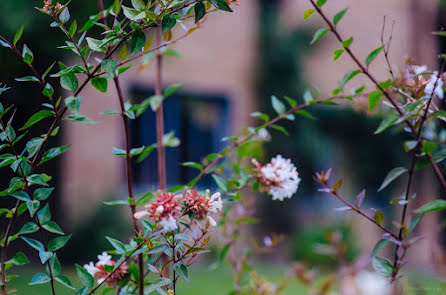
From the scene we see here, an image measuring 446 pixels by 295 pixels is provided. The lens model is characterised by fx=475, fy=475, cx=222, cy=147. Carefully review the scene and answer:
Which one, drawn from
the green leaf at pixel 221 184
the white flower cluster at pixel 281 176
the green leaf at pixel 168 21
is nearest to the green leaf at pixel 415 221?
the white flower cluster at pixel 281 176

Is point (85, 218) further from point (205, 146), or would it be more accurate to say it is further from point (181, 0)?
point (181, 0)

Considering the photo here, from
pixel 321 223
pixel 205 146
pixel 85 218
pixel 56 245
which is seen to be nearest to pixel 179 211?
pixel 56 245

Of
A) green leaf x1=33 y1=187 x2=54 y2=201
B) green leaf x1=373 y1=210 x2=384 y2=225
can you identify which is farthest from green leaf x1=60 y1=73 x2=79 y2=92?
green leaf x1=373 y1=210 x2=384 y2=225

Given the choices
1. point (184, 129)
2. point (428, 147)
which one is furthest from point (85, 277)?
point (184, 129)

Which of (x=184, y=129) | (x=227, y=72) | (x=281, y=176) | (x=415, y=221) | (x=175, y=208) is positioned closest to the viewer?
(x=175, y=208)

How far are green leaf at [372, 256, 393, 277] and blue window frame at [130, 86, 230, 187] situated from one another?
4.97 m

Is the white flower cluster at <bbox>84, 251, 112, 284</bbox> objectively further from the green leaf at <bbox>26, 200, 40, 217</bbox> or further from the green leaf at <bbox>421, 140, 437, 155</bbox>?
the green leaf at <bbox>421, 140, 437, 155</bbox>

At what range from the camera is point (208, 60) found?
6.54 meters

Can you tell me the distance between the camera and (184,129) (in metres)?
6.22

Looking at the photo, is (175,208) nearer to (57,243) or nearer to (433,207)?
(57,243)

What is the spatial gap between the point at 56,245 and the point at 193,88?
575 cm

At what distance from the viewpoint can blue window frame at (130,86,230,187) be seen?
5.79 m

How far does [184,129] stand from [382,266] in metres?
5.52

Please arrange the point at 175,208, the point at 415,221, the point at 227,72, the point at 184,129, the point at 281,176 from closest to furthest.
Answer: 1. the point at 175,208
2. the point at 415,221
3. the point at 281,176
4. the point at 184,129
5. the point at 227,72
